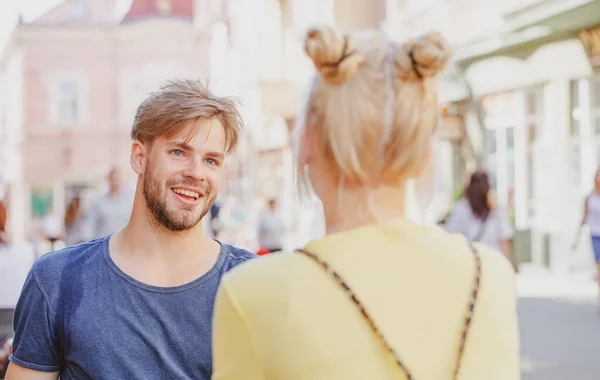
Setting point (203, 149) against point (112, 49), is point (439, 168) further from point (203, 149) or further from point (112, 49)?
point (112, 49)

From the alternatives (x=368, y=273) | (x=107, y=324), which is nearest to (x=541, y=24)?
(x=107, y=324)

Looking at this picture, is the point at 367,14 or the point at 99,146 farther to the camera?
the point at 99,146

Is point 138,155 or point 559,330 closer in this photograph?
point 138,155

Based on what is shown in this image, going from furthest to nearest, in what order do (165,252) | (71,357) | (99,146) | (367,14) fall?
(99,146) < (367,14) < (165,252) < (71,357)

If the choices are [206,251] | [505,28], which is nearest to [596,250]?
[505,28]

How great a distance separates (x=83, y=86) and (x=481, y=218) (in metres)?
42.1

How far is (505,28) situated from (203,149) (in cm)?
1575

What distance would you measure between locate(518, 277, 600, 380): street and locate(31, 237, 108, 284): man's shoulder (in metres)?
5.74

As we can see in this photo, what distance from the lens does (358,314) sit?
5.81ft

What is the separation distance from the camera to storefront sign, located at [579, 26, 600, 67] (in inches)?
622

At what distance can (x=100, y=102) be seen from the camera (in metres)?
49.3

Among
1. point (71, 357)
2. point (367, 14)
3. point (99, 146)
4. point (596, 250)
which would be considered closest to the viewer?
point (71, 357)

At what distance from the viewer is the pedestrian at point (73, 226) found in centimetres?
1551

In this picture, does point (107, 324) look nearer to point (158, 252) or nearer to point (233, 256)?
point (158, 252)
